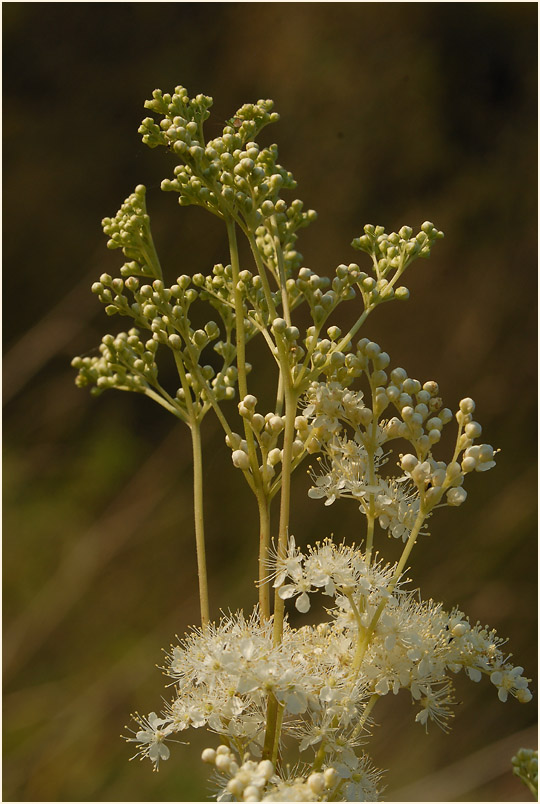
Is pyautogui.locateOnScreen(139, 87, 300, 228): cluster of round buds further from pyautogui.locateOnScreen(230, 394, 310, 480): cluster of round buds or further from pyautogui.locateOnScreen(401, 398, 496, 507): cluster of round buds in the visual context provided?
pyautogui.locateOnScreen(401, 398, 496, 507): cluster of round buds

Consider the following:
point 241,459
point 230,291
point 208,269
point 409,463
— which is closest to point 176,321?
point 230,291

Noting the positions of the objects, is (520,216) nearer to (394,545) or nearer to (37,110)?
(394,545)

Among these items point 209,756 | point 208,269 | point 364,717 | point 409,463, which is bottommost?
point 209,756

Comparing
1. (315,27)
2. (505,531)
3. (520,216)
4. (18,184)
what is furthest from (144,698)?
(315,27)

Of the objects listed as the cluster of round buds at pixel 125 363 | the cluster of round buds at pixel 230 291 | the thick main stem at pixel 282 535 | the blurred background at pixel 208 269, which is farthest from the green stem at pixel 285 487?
the blurred background at pixel 208 269

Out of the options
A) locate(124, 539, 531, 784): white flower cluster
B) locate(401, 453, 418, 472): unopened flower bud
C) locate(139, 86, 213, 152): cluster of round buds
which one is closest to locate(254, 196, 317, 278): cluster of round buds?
locate(139, 86, 213, 152): cluster of round buds

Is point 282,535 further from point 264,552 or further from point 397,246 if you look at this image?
point 397,246
